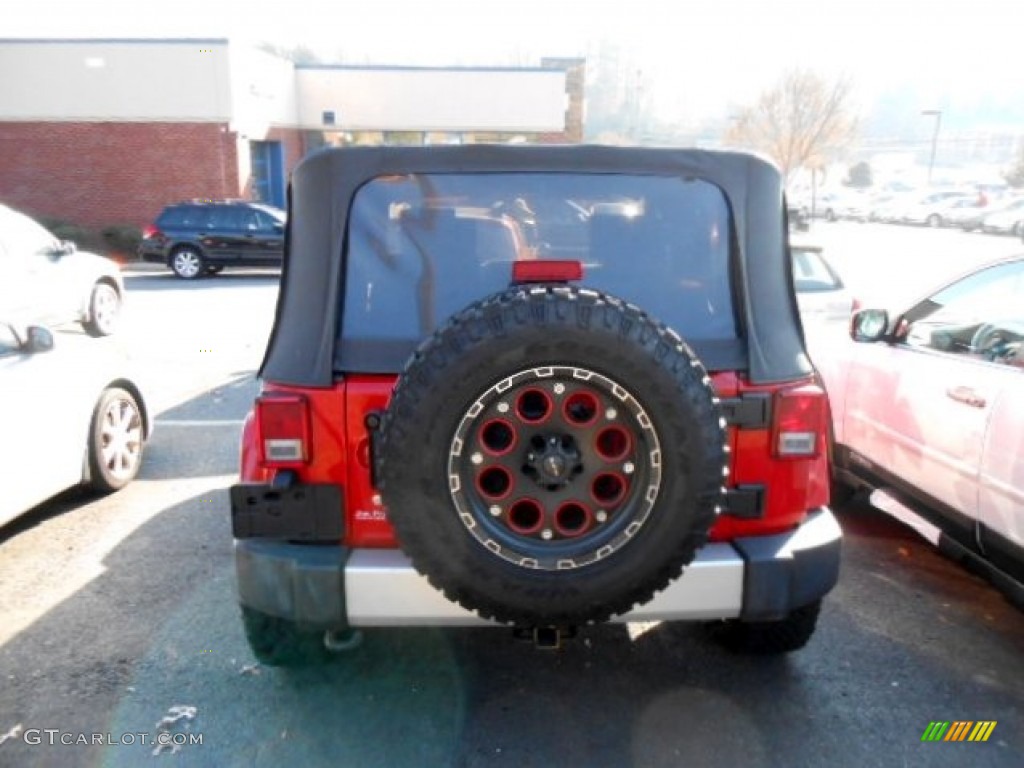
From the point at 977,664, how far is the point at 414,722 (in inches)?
87.9

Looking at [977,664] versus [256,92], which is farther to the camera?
[256,92]

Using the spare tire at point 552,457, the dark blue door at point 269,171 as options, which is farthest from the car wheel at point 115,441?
the dark blue door at point 269,171

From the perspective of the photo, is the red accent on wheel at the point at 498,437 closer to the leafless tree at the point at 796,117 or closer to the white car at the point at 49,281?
the white car at the point at 49,281

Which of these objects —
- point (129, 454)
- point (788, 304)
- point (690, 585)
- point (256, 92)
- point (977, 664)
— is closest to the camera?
point (690, 585)

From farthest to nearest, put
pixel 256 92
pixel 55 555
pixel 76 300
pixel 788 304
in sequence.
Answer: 1. pixel 256 92
2. pixel 76 300
3. pixel 55 555
4. pixel 788 304

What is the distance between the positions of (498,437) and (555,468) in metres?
0.19

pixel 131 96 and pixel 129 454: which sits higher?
pixel 131 96

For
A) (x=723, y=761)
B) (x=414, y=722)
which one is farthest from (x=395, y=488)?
(x=723, y=761)

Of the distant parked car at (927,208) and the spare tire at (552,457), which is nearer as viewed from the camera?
the spare tire at (552,457)

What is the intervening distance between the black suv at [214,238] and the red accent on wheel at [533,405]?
1612cm

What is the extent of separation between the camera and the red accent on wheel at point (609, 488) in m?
2.40

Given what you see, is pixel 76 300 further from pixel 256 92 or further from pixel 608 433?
pixel 256 92

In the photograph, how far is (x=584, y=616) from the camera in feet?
7.96

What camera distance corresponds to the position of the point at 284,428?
261 centimetres
